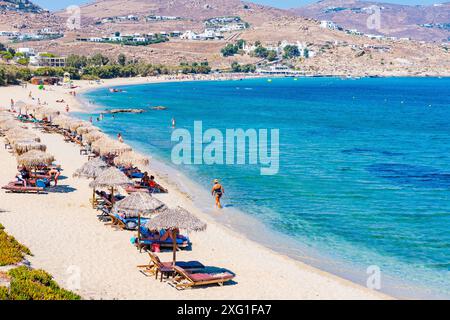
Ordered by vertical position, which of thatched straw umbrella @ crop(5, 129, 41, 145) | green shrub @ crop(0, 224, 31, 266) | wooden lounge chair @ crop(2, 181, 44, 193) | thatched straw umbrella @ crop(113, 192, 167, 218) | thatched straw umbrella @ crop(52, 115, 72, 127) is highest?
thatched straw umbrella @ crop(52, 115, 72, 127)

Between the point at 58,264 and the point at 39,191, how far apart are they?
9.08 meters

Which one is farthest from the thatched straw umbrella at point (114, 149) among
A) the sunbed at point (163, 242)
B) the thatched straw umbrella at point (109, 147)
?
the sunbed at point (163, 242)

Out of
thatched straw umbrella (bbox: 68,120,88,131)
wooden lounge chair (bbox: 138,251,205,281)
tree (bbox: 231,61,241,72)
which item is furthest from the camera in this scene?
tree (bbox: 231,61,241,72)

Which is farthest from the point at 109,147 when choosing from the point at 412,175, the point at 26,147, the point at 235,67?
the point at 235,67

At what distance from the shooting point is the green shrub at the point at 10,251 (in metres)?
13.9

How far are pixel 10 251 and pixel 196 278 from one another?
4943 mm

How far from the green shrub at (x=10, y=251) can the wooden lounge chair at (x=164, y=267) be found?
10.7 feet

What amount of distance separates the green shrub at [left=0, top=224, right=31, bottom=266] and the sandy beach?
1.38ft

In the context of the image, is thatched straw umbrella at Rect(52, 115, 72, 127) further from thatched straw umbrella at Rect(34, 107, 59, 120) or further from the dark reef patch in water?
the dark reef patch in water

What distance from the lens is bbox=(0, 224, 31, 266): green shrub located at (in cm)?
1386

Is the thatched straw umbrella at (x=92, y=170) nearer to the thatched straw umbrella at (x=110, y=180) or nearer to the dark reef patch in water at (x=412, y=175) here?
the thatched straw umbrella at (x=110, y=180)

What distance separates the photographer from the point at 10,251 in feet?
47.9

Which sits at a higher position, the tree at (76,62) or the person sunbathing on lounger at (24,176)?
the tree at (76,62)

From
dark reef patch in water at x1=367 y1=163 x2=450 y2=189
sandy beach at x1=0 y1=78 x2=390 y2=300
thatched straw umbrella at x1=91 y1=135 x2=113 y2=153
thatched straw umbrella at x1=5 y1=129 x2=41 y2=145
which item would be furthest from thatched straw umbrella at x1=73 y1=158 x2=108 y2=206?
dark reef patch in water at x1=367 y1=163 x2=450 y2=189
